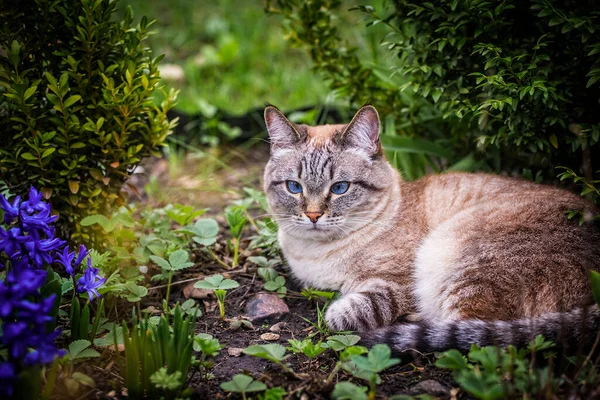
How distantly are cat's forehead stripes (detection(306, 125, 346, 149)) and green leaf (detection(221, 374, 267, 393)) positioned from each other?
68.3 inches

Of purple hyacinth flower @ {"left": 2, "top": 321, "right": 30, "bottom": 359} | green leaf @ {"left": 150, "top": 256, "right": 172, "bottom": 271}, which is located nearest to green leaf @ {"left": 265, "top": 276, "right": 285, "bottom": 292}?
green leaf @ {"left": 150, "top": 256, "right": 172, "bottom": 271}

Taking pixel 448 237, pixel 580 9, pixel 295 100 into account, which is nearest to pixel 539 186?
pixel 448 237

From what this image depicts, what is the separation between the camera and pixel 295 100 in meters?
6.61

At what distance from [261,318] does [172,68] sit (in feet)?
15.3

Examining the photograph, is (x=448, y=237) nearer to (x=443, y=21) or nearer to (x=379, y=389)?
(x=379, y=389)

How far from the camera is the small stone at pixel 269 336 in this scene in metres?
3.34

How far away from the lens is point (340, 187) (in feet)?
12.3

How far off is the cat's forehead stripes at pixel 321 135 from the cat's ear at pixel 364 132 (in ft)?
0.35

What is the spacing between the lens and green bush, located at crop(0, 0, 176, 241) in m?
3.25

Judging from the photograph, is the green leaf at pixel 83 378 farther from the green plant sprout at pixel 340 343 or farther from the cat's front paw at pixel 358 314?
the cat's front paw at pixel 358 314

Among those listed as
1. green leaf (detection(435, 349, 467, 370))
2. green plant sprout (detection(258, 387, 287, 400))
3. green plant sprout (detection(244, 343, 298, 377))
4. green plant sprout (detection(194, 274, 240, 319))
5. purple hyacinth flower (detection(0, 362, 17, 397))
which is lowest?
green plant sprout (detection(258, 387, 287, 400))

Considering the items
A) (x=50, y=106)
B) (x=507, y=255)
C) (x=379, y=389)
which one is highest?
(x=50, y=106)

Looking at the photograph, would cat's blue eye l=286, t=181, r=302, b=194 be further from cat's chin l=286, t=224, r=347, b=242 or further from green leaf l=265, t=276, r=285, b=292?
green leaf l=265, t=276, r=285, b=292

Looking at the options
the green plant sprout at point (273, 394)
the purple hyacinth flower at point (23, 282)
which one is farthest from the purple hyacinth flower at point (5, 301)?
the green plant sprout at point (273, 394)
